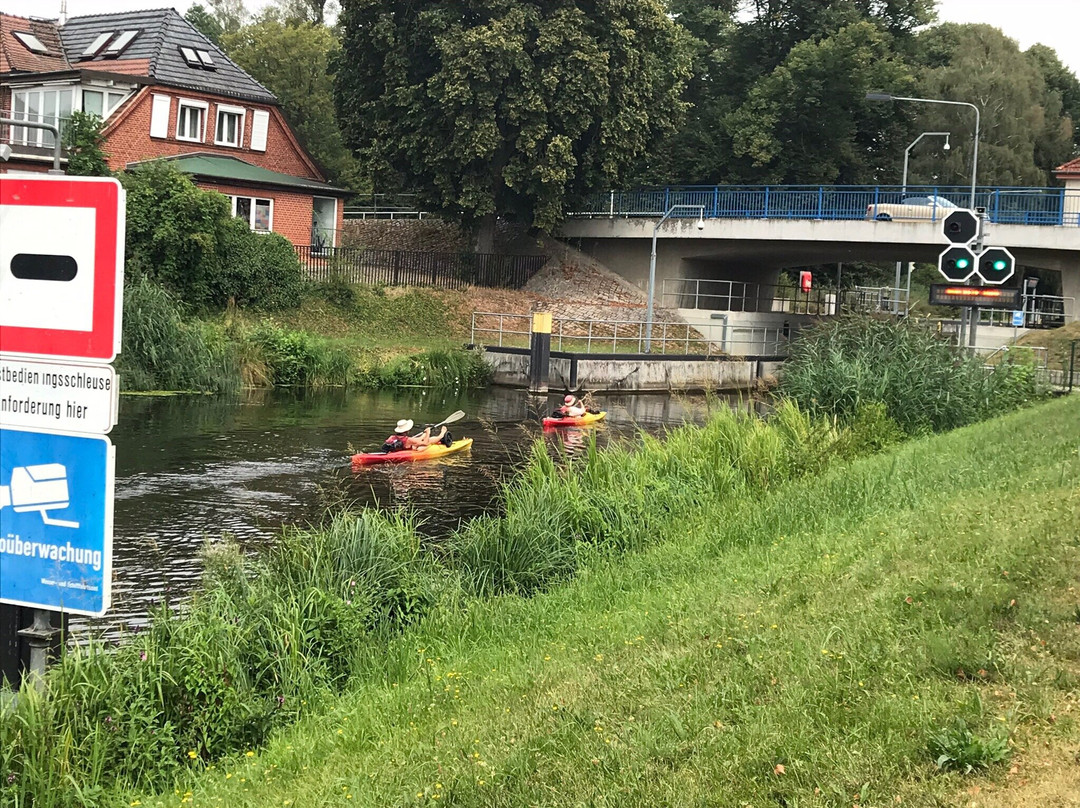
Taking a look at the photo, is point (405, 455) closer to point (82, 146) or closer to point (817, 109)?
point (82, 146)

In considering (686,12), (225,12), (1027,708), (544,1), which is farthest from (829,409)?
(225,12)

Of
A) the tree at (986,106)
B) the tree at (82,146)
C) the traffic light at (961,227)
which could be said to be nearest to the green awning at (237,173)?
the tree at (82,146)

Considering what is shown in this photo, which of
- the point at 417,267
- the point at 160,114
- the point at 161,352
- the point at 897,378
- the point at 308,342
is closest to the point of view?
the point at 897,378

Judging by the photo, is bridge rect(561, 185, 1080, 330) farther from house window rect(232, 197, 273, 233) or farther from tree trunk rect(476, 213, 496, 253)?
house window rect(232, 197, 273, 233)

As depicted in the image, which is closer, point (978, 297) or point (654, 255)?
point (978, 297)

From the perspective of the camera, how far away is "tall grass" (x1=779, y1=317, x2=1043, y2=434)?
20.9m

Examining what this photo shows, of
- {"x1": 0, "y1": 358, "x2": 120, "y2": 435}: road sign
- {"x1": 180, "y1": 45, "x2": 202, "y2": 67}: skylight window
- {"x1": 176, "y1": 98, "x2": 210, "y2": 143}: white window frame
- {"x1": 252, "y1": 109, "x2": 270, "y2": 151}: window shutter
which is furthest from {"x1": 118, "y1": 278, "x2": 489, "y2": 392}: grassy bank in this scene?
{"x1": 0, "y1": 358, "x2": 120, "y2": 435}: road sign

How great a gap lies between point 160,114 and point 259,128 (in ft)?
16.1

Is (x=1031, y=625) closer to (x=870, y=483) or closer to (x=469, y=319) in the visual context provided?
(x=870, y=483)

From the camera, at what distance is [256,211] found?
155 ft

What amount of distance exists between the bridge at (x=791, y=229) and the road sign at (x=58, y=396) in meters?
41.1

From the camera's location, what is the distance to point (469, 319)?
4566cm

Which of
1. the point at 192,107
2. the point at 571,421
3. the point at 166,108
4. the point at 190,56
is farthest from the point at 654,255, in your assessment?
the point at 190,56

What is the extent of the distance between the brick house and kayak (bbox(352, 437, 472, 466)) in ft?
83.5
